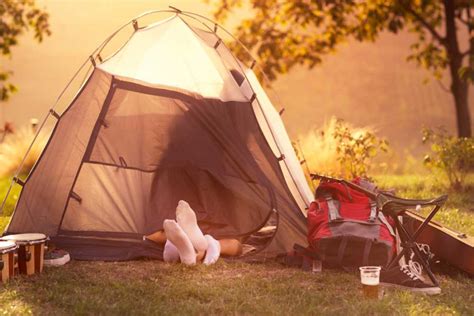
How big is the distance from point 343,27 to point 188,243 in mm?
8699

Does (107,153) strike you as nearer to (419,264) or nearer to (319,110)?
(419,264)

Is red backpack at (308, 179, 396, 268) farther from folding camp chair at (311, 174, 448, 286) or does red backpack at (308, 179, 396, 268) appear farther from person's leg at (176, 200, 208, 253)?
person's leg at (176, 200, 208, 253)

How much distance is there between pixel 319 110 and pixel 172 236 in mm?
34770

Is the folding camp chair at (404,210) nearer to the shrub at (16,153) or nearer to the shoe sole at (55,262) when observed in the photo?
the shoe sole at (55,262)

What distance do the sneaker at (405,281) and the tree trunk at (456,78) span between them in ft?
26.7

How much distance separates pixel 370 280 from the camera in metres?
4.32

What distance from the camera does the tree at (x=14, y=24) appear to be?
39.7 feet

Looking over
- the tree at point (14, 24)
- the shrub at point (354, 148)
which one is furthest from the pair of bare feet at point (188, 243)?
the tree at point (14, 24)

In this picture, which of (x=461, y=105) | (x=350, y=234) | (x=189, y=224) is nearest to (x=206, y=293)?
(x=189, y=224)

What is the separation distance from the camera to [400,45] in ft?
142

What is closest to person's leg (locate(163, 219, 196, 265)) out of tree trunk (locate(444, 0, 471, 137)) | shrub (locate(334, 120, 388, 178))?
shrub (locate(334, 120, 388, 178))

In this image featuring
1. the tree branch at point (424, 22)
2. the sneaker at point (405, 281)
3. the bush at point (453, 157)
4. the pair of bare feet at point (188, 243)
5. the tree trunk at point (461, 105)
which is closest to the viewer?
the sneaker at point (405, 281)

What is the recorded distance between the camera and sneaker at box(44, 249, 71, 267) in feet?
16.7

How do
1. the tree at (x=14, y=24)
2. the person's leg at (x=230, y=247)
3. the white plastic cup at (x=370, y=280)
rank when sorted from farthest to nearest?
the tree at (x=14, y=24) → the person's leg at (x=230, y=247) → the white plastic cup at (x=370, y=280)
